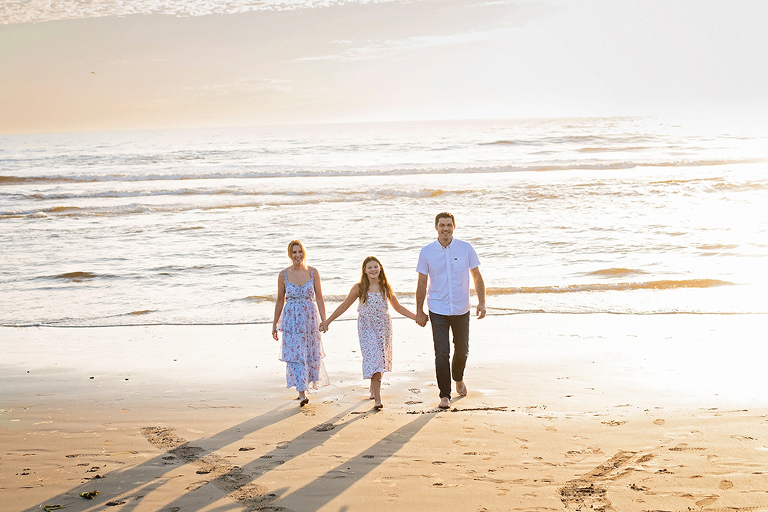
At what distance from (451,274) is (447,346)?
2.10ft

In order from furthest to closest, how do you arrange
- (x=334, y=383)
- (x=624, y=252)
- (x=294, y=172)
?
(x=294, y=172)
(x=624, y=252)
(x=334, y=383)

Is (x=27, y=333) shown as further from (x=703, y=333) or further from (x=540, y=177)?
(x=540, y=177)

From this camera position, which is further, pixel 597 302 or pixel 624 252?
pixel 624 252

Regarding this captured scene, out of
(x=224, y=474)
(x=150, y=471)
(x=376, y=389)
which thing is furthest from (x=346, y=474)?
(x=376, y=389)

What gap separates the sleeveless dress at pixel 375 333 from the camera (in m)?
5.72

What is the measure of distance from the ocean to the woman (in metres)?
3.20

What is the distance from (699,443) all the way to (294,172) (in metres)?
30.6

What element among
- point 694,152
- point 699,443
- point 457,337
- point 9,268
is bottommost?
point 699,443

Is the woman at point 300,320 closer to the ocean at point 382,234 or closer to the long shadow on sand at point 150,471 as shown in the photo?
the long shadow on sand at point 150,471

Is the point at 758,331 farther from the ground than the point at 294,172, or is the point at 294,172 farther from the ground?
the point at 294,172

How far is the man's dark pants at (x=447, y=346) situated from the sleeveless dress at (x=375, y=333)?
42 centimetres

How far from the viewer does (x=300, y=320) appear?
600cm

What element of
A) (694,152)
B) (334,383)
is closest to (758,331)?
(334,383)

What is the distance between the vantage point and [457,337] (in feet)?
19.1
